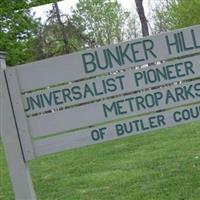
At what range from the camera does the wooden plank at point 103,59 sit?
466cm

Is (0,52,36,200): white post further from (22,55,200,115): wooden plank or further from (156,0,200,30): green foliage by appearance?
(156,0,200,30): green foliage

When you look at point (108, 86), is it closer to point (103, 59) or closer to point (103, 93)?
point (103, 93)

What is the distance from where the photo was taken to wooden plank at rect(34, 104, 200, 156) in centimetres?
462

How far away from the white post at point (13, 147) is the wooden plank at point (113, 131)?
16cm

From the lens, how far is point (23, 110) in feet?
15.3

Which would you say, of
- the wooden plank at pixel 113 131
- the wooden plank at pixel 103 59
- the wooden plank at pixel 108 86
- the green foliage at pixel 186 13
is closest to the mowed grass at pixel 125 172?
the wooden plank at pixel 113 131

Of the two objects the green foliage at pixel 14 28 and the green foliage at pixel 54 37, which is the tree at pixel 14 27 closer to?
the green foliage at pixel 14 28

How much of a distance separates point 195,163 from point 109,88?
4.01 m

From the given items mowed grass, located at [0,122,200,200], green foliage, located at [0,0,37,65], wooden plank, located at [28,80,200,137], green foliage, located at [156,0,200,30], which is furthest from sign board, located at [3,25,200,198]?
green foliage, located at [156,0,200,30]

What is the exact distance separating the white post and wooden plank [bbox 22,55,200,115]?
0.51 feet

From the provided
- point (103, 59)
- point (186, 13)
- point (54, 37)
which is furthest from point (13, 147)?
point (54, 37)

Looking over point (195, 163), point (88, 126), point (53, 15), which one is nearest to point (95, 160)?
point (195, 163)

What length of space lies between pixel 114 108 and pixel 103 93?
0.15 meters

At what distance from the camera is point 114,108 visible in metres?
4.64
